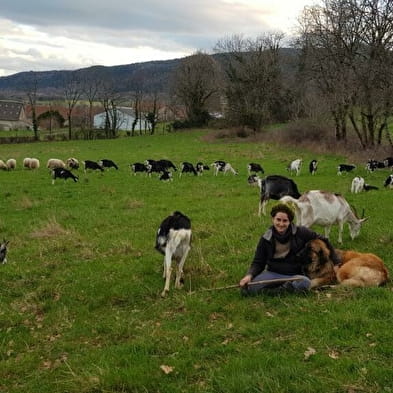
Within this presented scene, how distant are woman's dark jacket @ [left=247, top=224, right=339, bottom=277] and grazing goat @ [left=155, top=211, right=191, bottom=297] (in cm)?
144

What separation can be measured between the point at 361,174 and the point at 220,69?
47.1m

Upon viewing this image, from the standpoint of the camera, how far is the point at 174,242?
855cm

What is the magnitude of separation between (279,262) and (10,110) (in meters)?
105

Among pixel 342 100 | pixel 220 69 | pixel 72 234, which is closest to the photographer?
pixel 72 234

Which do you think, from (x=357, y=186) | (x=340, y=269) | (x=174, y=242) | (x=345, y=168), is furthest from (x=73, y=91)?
(x=340, y=269)

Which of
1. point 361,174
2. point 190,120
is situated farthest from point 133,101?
point 361,174

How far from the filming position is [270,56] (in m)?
61.2

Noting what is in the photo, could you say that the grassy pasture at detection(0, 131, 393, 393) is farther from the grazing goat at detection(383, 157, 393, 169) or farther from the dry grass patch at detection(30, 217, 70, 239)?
the grazing goat at detection(383, 157, 393, 169)

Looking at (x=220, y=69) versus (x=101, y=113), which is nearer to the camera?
(x=220, y=69)

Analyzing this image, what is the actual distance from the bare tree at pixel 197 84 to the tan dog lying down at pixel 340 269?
6440 cm

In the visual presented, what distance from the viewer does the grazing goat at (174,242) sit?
854 cm

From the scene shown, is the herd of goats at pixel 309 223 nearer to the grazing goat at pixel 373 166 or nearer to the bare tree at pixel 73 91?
the grazing goat at pixel 373 166

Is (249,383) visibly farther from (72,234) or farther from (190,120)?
(190,120)

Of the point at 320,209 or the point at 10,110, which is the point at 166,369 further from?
the point at 10,110
